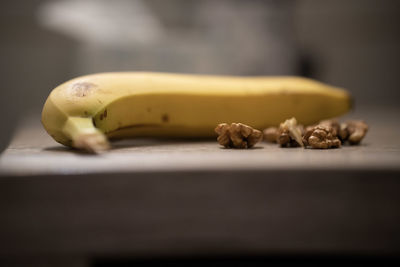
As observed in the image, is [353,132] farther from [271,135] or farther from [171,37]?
[171,37]

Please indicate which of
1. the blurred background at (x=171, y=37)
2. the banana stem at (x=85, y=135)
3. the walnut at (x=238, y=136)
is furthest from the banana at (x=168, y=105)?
the blurred background at (x=171, y=37)

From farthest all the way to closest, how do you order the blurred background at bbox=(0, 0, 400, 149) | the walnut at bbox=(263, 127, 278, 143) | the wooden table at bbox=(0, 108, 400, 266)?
the blurred background at bbox=(0, 0, 400, 149) < the walnut at bbox=(263, 127, 278, 143) < the wooden table at bbox=(0, 108, 400, 266)

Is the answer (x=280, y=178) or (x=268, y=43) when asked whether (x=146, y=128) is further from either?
(x=268, y=43)

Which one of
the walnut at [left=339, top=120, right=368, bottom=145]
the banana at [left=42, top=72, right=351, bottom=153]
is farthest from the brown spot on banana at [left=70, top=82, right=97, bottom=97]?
the walnut at [left=339, top=120, right=368, bottom=145]

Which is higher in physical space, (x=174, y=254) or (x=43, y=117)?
(x=43, y=117)

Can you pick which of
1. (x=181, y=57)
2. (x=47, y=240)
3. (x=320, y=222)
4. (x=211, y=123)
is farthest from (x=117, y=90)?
(x=181, y=57)

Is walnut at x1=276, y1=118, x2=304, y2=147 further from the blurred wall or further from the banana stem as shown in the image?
the blurred wall

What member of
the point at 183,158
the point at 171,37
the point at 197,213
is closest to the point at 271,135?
the point at 183,158
